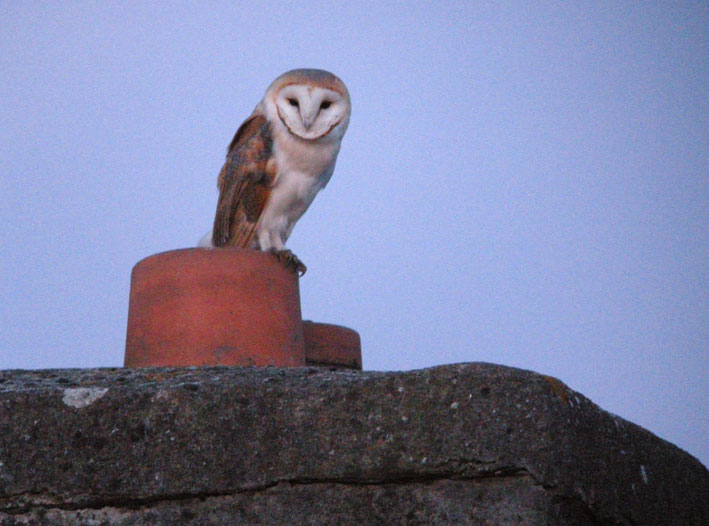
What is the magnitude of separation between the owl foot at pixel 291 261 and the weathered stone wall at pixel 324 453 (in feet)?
6.58

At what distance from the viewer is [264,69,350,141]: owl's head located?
545 cm

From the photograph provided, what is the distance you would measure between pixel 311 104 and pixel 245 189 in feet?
2.09

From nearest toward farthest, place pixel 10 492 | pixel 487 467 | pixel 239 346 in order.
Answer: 1. pixel 487 467
2. pixel 10 492
3. pixel 239 346

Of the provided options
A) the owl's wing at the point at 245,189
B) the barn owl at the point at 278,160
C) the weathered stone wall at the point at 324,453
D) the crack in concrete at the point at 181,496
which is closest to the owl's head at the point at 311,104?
the barn owl at the point at 278,160

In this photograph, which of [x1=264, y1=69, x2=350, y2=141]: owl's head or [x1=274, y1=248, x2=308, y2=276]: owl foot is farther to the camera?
[x1=264, y1=69, x2=350, y2=141]: owl's head

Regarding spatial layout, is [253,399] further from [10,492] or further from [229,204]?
[229,204]

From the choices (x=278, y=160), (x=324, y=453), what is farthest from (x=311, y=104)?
(x=324, y=453)

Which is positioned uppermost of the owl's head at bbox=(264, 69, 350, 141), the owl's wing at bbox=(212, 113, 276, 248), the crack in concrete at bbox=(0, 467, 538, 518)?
the owl's head at bbox=(264, 69, 350, 141)

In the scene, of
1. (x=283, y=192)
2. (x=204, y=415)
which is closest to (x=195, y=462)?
(x=204, y=415)

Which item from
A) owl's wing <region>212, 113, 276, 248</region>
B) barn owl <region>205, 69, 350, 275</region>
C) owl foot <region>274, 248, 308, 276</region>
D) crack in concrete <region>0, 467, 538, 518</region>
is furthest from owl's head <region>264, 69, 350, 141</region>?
crack in concrete <region>0, 467, 538, 518</region>

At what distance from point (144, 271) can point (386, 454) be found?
2.10 metres

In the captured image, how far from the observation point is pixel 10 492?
215 centimetres

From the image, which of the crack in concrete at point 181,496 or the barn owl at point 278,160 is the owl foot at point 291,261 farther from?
the crack in concrete at point 181,496

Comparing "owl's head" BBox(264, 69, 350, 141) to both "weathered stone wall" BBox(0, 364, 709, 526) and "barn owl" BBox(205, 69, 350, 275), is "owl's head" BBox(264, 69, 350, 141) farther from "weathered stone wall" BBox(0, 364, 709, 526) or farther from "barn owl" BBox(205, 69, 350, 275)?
"weathered stone wall" BBox(0, 364, 709, 526)
